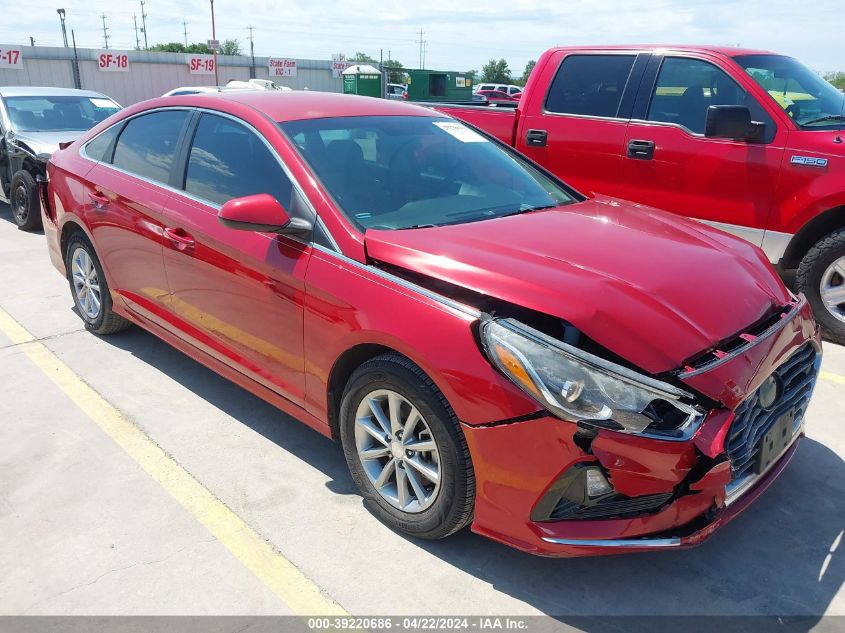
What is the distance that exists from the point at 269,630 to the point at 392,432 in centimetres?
82

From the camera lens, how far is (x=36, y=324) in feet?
17.2

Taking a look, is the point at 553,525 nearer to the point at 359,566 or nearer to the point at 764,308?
the point at 359,566

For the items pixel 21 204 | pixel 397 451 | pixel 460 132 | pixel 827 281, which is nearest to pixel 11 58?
pixel 21 204

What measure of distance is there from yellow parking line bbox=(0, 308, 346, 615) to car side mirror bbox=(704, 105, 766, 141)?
416cm

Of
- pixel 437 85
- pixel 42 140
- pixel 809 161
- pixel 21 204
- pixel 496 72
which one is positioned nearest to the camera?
pixel 809 161

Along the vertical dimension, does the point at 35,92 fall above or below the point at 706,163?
above

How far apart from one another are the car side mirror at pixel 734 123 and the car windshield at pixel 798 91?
33 cm

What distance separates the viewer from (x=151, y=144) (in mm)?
Result: 4133

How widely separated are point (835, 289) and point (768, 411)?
9.47 feet

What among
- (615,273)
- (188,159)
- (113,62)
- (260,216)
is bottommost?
(615,273)

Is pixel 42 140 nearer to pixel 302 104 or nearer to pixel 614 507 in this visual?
pixel 302 104

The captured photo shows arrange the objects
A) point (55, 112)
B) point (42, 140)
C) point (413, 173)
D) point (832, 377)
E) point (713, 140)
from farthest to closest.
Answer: point (55, 112), point (42, 140), point (713, 140), point (832, 377), point (413, 173)

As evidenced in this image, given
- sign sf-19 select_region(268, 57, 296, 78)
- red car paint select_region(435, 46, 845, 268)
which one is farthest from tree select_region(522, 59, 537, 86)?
sign sf-19 select_region(268, 57, 296, 78)

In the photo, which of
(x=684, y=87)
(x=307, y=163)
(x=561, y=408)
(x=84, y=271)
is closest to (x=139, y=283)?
(x=84, y=271)
